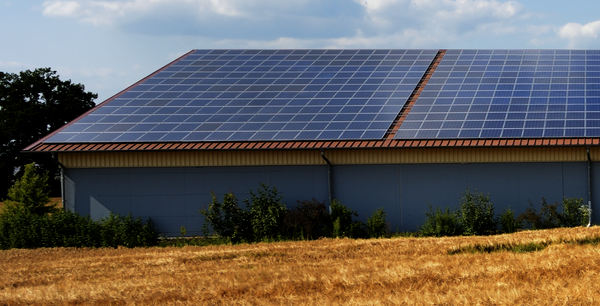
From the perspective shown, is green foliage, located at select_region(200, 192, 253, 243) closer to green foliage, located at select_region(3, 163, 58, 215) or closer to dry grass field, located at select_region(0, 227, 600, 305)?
dry grass field, located at select_region(0, 227, 600, 305)

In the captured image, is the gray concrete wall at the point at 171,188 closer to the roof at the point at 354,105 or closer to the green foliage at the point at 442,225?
the roof at the point at 354,105

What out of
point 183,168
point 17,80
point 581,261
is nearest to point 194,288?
point 581,261

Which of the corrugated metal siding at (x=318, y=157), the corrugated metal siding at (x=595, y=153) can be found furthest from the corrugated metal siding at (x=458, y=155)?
the corrugated metal siding at (x=595, y=153)

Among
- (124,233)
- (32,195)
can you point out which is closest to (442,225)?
(124,233)

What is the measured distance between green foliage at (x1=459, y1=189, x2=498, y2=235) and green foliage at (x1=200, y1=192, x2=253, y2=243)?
6.93 meters

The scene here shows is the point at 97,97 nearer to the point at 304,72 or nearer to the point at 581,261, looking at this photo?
the point at 304,72

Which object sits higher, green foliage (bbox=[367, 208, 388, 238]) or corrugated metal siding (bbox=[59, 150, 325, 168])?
corrugated metal siding (bbox=[59, 150, 325, 168])

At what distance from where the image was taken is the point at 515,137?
63.2 feet

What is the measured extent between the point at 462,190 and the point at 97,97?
51.6 m

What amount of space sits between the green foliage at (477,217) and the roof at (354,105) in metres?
1.89

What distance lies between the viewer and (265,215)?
Answer: 19.3 m

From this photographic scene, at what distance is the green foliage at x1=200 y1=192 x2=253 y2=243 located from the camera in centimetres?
1950

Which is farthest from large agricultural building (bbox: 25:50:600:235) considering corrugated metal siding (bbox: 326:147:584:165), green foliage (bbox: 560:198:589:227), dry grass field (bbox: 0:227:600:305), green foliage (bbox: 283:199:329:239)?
dry grass field (bbox: 0:227:600:305)

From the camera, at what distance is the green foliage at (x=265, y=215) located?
19172 mm
